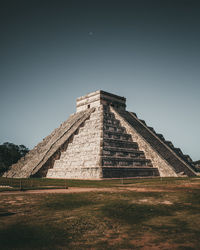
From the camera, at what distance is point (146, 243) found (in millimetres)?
4207

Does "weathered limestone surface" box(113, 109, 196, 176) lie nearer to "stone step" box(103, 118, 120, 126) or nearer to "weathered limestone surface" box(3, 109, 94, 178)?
"stone step" box(103, 118, 120, 126)

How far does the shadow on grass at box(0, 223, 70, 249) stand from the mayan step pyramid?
51.4 ft

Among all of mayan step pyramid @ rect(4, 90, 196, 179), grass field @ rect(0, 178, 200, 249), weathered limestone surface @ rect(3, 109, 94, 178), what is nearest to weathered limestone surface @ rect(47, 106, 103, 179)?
mayan step pyramid @ rect(4, 90, 196, 179)

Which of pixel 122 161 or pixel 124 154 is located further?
pixel 124 154

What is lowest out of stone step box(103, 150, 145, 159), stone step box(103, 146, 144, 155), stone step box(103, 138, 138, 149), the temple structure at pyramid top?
stone step box(103, 150, 145, 159)

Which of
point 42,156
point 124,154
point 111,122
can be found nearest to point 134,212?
point 124,154

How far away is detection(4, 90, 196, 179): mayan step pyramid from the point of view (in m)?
22.9

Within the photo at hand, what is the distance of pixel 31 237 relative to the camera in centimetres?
451

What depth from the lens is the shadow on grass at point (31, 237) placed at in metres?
4.10

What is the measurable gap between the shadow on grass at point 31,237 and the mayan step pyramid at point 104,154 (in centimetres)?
1566

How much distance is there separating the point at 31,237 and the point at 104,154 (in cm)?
1861

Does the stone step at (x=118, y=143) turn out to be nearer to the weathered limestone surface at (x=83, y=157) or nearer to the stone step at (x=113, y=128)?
the weathered limestone surface at (x=83, y=157)

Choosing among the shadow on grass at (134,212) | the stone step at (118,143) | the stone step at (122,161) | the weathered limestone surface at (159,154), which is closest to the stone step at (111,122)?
the weathered limestone surface at (159,154)

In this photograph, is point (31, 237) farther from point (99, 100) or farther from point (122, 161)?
point (99, 100)
